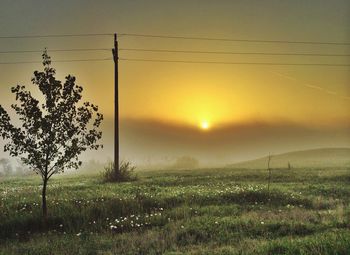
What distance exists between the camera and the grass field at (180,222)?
561 inches

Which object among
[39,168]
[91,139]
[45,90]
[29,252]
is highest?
[45,90]

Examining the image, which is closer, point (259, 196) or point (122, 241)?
point (122, 241)

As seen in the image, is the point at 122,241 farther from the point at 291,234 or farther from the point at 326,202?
the point at 326,202

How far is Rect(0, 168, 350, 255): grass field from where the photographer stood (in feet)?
46.8

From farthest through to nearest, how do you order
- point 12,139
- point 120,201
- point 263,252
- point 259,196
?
1. point 259,196
2. point 120,201
3. point 12,139
4. point 263,252

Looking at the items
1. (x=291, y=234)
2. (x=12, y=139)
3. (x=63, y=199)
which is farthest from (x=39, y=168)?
(x=291, y=234)

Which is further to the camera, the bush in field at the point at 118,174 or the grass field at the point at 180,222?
the bush in field at the point at 118,174

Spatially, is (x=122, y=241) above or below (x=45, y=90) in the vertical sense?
below

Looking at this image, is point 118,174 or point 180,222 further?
point 118,174

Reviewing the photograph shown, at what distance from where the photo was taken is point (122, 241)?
15375mm

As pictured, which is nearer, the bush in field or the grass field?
the grass field

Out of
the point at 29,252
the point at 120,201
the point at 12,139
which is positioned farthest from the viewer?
the point at 120,201

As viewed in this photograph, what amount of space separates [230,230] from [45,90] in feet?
34.4

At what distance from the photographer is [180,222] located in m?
17.8
